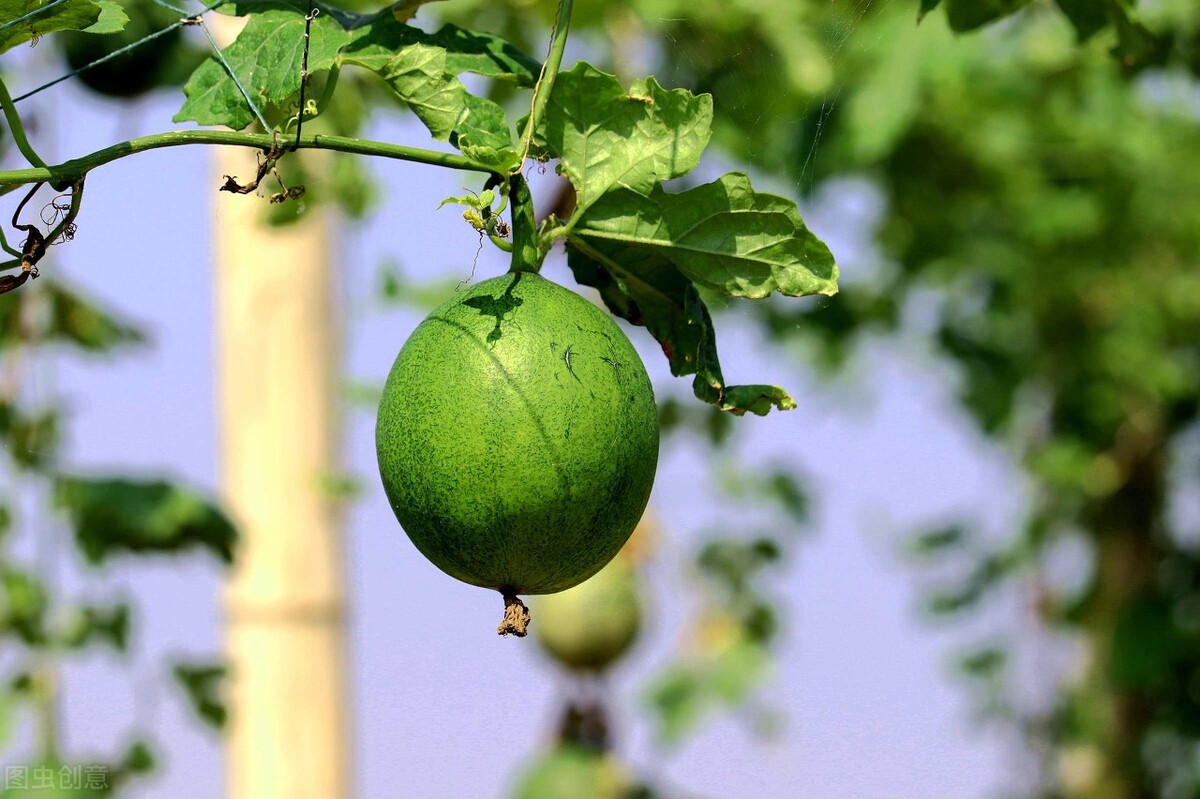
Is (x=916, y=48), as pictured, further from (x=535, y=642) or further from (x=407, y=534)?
(x=407, y=534)

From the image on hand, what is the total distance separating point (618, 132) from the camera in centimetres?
126

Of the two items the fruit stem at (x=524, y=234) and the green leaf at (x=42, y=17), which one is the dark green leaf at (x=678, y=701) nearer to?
the fruit stem at (x=524, y=234)

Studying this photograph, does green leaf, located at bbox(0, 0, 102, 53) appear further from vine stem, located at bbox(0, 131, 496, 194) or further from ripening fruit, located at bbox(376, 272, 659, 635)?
ripening fruit, located at bbox(376, 272, 659, 635)

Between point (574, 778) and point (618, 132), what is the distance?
12.6 ft

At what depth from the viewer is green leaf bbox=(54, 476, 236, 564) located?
305cm

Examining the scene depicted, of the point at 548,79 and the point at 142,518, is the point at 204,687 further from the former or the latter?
the point at 548,79

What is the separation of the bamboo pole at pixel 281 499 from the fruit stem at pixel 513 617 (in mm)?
3015

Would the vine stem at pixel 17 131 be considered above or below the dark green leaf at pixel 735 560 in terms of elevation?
below

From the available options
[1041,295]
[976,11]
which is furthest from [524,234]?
[1041,295]

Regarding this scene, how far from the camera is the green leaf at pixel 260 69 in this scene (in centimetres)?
129

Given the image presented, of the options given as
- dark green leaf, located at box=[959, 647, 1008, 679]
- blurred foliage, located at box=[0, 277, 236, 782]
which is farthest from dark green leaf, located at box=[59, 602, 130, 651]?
dark green leaf, located at box=[959, 647, 1008, 679]

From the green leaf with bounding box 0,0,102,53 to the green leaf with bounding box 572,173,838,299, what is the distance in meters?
0.44

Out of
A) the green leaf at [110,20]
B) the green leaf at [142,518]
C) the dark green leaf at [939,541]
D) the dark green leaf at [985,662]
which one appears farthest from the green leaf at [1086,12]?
the dark green leaf at [985,662]

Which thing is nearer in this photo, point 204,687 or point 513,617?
point 513,617
